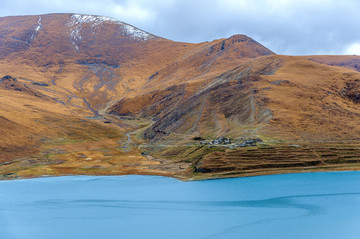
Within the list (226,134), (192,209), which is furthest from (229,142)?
(192,209)

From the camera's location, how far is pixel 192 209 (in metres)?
54.8

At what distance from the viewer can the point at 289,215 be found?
49.0 meters

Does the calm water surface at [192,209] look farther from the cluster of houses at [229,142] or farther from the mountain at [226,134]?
the cluster of houses at [229,142]

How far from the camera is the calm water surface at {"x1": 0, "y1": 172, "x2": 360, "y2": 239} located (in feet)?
149

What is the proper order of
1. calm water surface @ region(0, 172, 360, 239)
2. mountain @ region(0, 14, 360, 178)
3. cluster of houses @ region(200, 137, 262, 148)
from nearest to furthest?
1. calm water surface @ region(0, 172, 360, 239)
2. mountain @ region(0, 14, 360, 178)
3. cluster of houses @ region(200, 137, 262, 148)

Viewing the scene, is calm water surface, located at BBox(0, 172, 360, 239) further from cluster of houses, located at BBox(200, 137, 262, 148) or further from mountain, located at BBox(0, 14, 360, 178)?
cluster of houses, located at BBox(200, 137, 262, 148)

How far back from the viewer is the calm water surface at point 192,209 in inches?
1783

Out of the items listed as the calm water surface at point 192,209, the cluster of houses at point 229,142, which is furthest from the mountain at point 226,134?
the calm water surface at point 192,209

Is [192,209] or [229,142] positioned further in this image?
[229,142]

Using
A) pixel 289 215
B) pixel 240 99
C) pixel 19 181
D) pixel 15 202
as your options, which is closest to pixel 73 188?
pixel 15 202

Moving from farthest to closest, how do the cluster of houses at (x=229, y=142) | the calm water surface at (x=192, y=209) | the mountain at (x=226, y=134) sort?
1. the cluster of houses at (x=229, y=142)
2. the mountain at (x=226, y=134)
3. the calm water surface at (x=192, y=209)

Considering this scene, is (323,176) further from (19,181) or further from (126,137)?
(126,137)

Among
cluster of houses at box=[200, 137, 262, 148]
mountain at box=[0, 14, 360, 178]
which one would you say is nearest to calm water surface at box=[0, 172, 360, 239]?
mountain at box=[0, 14, 360, 178]

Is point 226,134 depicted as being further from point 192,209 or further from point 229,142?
point 192,209
